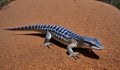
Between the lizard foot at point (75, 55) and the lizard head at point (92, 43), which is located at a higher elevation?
the lizard head at point (92, 43)

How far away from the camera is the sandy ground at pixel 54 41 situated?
382 inches

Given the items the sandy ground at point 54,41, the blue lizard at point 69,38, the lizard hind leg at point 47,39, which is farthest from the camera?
the lizard hind leg at point 47,39

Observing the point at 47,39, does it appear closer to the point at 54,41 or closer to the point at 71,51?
the point at 54,41

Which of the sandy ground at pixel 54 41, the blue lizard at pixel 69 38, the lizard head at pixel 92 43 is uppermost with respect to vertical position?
the lizard head at pixel 92 43

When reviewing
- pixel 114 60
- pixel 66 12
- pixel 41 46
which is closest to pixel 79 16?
pixel 66 12

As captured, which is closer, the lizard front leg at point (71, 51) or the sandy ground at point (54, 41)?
the sandy ground at point (54, 41)

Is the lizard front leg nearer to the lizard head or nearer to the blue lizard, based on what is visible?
the blue lizard

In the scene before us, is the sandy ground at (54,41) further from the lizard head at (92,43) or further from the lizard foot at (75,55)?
the lizard head at (92,43)

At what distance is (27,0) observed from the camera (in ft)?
60.1

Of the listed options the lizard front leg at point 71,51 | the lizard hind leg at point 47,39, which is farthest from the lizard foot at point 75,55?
the lizard hind leg at point 47,39

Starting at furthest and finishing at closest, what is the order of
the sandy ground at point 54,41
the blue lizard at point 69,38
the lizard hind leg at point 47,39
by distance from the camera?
the lizard hind leg at point 47,39 → the blue lizard at point 69,38 → the sandy ground at point 54,41

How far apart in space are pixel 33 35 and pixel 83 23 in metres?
2.23

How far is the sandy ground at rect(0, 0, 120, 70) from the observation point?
971 centimetres

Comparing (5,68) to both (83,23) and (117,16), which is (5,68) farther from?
(117,16)
